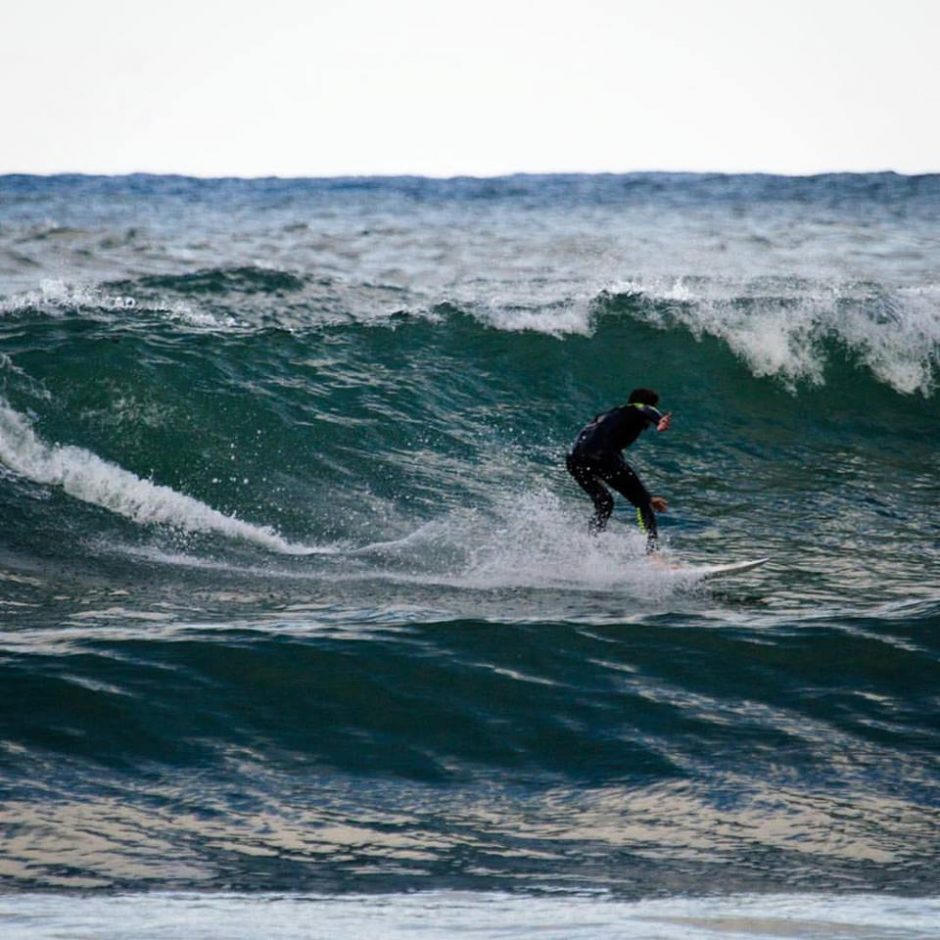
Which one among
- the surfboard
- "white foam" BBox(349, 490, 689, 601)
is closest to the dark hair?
"white foam" BBox(349, 490, 689, 601)

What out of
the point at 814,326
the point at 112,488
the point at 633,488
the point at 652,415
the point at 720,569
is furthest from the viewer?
the point at 814,326

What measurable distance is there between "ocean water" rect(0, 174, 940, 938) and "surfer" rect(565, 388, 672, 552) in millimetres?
278

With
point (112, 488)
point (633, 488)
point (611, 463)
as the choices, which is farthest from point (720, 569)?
point (112, 488)

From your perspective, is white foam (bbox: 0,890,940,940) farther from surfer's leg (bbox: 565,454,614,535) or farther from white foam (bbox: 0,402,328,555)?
white foam (bbox: 0,402,328,555)

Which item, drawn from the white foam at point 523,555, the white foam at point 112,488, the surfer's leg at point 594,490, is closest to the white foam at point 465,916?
the white foam at point 523,555

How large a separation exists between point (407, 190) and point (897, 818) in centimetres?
5045

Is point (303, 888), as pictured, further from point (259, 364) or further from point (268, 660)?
point (259, 364)

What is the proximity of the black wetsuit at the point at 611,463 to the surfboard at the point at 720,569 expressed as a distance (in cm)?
56

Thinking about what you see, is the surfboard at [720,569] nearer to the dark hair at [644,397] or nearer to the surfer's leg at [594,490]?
the surfer's leg at [594,490]

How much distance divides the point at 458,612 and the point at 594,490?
7.19 feet

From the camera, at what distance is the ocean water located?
5.48 meters

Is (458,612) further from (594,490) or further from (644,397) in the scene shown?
(644,397)

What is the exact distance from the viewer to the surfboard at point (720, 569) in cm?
980

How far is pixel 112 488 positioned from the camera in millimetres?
12289
